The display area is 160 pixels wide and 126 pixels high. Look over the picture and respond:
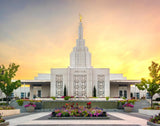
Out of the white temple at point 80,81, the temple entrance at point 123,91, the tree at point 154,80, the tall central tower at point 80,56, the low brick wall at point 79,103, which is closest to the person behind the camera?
the tree at point 154,80

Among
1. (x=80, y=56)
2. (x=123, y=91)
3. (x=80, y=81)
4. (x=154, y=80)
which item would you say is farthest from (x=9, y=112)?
(x=123, y=91)

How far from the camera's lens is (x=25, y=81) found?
49406 millimetres

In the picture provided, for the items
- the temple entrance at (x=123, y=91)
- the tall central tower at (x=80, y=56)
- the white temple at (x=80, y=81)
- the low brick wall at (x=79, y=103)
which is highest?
the tall central tower at (x=80, y=56)

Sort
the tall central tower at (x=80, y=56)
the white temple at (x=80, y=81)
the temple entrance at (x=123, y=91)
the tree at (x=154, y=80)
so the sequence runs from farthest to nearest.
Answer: the temple entrance at (x=123, y=91), the tall central tower at (x=80, y=56), the white temple at (x=80, y=81), the tree at (x=154, y=80)

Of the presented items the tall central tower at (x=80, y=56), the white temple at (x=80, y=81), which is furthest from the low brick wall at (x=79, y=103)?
the tall central tower at (x=80, y=56)

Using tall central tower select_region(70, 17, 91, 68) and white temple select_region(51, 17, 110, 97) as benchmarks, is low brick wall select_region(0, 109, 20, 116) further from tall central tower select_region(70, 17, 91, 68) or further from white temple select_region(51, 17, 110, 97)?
tall central tower select_region(70, 17, 91, 68)

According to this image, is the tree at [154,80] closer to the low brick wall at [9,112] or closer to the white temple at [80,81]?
the low brick wall at [9,112]

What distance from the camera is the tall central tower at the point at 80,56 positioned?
1986 inches

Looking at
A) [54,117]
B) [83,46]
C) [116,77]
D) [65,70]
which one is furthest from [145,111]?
[116,77]

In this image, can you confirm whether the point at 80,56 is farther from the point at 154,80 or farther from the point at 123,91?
the point at 154,80

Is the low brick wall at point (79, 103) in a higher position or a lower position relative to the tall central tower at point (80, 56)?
lower

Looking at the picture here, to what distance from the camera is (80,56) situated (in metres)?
50.8

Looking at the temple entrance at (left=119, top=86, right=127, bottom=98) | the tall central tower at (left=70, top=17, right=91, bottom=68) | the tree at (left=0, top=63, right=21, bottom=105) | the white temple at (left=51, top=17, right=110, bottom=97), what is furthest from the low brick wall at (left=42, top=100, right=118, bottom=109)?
the temple entrance at (left=119, top=86, right=127, bottom=98)

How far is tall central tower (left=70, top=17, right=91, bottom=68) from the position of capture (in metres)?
50.4
